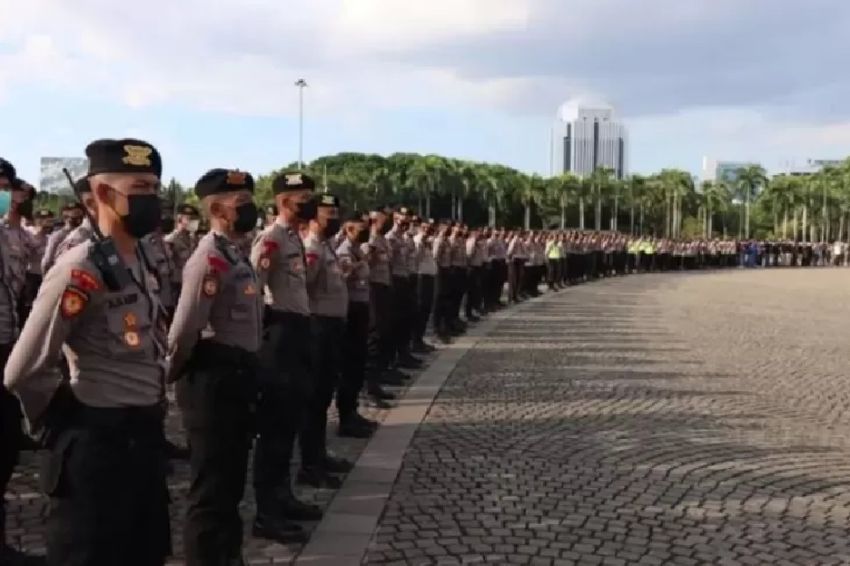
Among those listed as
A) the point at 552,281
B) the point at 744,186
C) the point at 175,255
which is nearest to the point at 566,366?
the point at 175,255

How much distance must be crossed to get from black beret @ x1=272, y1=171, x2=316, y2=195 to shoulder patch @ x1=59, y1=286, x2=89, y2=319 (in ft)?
10.00

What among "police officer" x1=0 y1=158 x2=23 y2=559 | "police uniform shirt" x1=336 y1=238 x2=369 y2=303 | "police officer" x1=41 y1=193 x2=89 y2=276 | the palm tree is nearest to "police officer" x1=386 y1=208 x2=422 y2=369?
"police uniform shirt" x1=336 y1=238 x2=369 y2=303

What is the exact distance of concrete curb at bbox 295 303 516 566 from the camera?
210 inches

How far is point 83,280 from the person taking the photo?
3.25m

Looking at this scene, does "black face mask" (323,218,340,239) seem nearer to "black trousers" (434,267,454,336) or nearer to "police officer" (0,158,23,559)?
"police officer" (0,158,23,559)

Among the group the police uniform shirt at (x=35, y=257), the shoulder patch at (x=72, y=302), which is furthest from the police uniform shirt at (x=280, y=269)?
the police uniform shirt at (x=35, y=257)

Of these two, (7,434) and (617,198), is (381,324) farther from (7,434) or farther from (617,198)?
(617,198)

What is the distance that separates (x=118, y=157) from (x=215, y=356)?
1369mm

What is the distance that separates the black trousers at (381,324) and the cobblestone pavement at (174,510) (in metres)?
2.68

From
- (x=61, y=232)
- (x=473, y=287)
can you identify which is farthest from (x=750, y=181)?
(x=61, y=232)

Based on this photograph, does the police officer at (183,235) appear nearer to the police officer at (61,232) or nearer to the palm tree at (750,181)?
the police officer at (61,232)

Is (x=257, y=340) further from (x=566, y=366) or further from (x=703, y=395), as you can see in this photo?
(x=566, y=366)

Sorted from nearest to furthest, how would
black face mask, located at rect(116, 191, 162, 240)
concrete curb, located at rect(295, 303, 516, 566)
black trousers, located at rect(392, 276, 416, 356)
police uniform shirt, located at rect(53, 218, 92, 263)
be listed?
black face mask, located at rect(116, 191, 162, 240), police uniform shirt, located at rect(53, 218, 92, 263), concrete curb, located at rect(295, 303, 516, 566), black trousers, located at rect(392, 276, 416, 356)

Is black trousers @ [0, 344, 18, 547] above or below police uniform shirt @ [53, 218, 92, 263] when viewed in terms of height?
below
